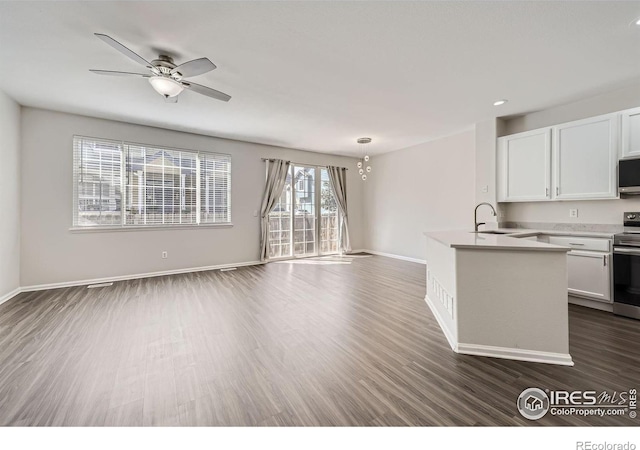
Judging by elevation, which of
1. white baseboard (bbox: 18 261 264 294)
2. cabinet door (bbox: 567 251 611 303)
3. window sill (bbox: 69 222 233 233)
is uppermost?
window sill (bbox: 69 222 233 233)

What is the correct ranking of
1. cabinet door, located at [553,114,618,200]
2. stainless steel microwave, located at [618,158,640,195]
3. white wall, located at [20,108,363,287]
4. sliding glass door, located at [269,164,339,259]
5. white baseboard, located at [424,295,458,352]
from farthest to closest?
sliding glass door, located at [269,164,339,259] < white wall, located at [20,108,363,287] < cabinet door, located at [553,114,618,200] < stainless steel microwave, located at [618,158,640,195] < white baseboard, located at [424,295,458,352]

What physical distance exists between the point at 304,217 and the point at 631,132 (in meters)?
5.86

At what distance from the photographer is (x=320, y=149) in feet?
22.5

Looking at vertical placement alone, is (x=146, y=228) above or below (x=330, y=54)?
below

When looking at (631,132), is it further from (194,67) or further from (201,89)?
(201,89)

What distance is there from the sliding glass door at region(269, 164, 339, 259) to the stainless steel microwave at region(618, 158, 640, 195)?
5515 mm

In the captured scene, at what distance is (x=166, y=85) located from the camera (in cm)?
280

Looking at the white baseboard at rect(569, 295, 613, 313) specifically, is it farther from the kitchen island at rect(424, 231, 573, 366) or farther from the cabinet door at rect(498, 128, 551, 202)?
the kitchen island at rect(424, 231, 573, 366)

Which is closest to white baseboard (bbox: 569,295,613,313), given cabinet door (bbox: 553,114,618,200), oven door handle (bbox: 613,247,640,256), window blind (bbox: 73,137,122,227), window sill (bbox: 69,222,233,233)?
oven door handle (bbox: 613,247,640,256)

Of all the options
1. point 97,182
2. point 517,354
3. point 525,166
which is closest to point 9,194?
point 97,182

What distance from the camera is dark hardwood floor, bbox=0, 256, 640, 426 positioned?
61.5 inches

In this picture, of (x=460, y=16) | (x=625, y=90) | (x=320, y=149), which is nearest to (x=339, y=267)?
(x=320, y=149)

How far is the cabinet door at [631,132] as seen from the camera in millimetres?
3076

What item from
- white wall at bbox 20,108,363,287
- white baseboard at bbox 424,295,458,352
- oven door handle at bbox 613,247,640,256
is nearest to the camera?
white baseboard at bbox 424,295,458,352
